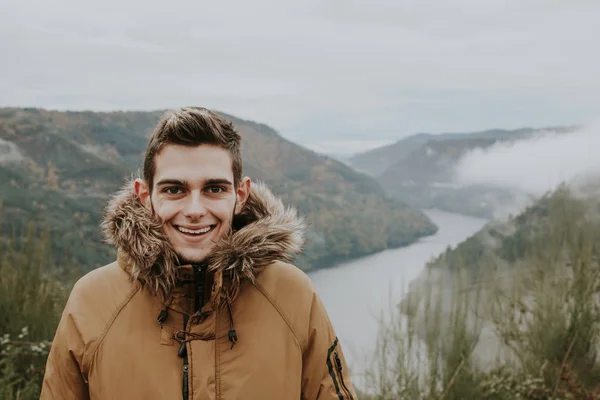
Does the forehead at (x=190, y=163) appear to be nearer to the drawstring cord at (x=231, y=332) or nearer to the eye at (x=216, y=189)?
the eye at (x=216, y=189)

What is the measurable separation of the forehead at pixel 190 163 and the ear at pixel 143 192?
0.07 m

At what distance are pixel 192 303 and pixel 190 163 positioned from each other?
348 millimetres

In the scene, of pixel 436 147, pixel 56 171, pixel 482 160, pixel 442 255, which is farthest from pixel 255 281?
pixel 436 147

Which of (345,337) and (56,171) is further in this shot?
(56,171)

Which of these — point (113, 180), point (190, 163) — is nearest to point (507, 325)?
point (190, 163)

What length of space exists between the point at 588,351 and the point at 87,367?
12.3 ft

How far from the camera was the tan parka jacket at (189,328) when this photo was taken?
1.32 metres

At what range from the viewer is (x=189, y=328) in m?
1.32

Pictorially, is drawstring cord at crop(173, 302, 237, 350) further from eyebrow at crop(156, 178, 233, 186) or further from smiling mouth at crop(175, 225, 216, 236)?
eyebrow at crop(156, 178, 233, 186)

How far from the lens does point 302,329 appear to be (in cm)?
142

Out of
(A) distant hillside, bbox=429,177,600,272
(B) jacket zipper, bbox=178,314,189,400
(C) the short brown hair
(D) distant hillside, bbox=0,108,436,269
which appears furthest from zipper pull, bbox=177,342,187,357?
(D) distant hillside, bbox=0,108,436,269

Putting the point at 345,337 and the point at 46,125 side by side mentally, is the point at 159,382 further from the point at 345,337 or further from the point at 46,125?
the point at 46,125

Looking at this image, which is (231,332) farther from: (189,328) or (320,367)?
(320,367)

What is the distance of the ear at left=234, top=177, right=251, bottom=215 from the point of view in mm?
1528
